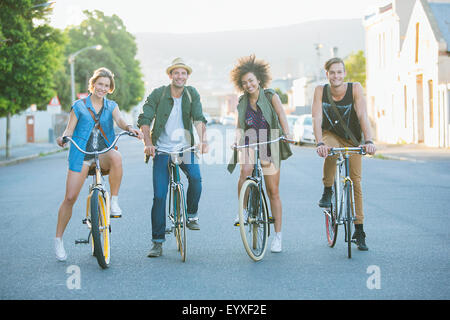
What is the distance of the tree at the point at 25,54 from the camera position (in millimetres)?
24484

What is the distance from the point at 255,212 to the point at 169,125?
120cm

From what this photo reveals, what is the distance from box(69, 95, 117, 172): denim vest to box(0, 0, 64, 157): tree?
18.5 m

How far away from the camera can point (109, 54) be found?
65000 mm

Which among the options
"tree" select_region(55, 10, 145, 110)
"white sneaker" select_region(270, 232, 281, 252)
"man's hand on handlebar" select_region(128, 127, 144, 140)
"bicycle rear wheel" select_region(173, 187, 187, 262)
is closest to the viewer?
"man's hand on handlebar" select_region(128, 127, 144, 140)

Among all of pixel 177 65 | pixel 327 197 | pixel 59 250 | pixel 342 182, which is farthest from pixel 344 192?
pixel 59 250

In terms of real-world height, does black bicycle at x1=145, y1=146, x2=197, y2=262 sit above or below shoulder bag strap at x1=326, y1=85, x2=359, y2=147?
below

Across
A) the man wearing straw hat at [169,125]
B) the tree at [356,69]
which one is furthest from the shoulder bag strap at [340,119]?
the tree at [356,69]

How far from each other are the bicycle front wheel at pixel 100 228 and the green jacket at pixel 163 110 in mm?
868

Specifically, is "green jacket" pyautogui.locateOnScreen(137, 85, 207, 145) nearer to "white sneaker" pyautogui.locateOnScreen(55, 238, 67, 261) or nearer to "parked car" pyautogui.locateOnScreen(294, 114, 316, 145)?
"white sneaker" pyautogui.locateOnScreen(55, 238, 67, 261)

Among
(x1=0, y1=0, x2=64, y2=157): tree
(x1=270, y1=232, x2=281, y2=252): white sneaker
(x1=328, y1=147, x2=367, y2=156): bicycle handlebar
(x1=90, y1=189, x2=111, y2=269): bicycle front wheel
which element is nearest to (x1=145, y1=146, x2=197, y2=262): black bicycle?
(x1=90, y1=189, x2=111, y2=269): bicycle front wheel

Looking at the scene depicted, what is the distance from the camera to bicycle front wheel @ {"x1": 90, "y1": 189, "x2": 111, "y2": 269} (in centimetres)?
586

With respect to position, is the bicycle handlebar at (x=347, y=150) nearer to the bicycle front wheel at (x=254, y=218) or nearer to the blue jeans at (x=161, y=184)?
the bicycle front wheel at (x=254, y=218)
